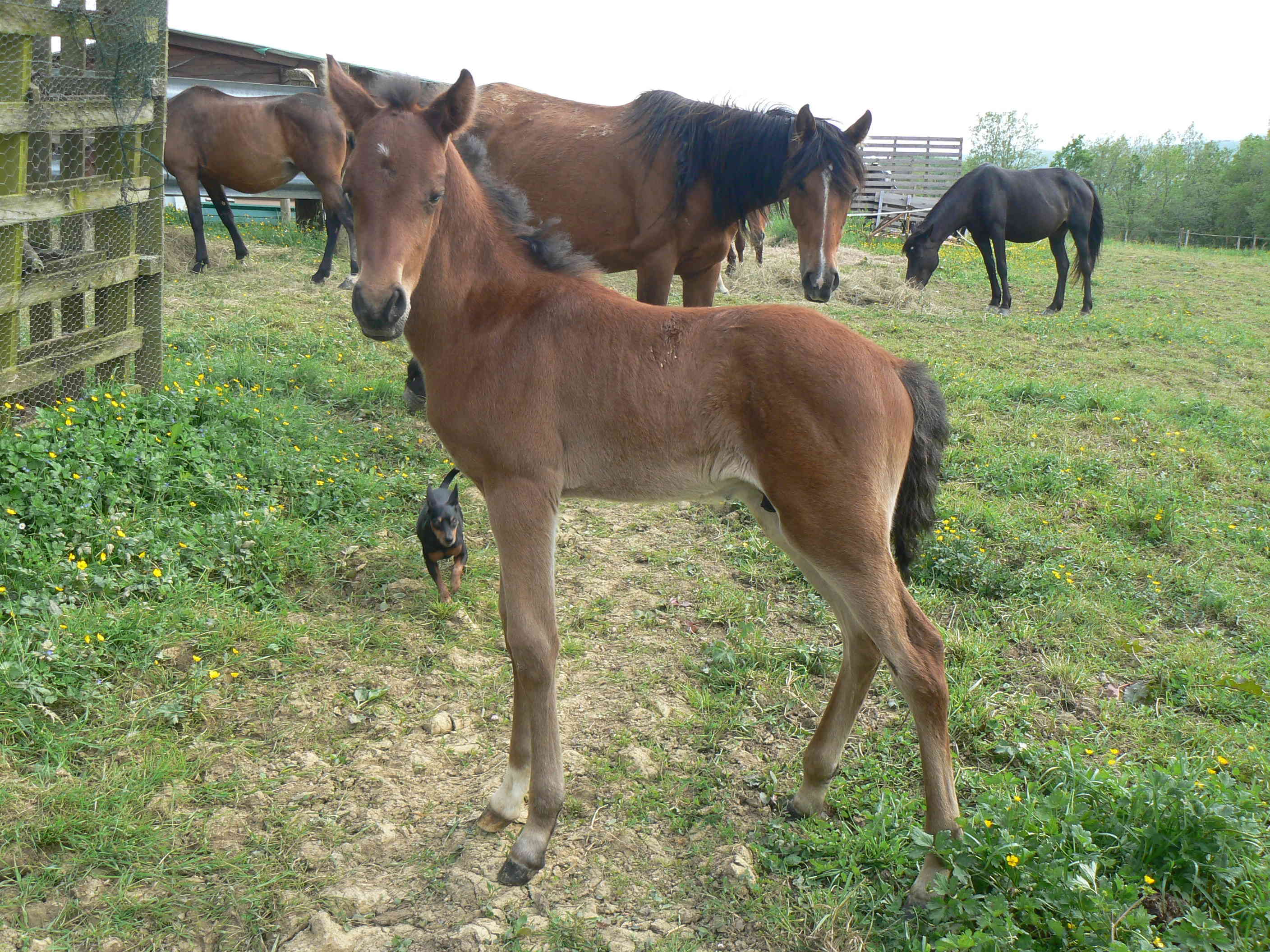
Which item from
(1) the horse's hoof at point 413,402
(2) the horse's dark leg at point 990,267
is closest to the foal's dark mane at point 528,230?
(1) the horse's hoof at point 413,402

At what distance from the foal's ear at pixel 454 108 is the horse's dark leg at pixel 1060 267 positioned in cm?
1277

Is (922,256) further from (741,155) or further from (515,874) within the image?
(515,874)

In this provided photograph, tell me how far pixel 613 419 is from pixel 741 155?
11.1ft

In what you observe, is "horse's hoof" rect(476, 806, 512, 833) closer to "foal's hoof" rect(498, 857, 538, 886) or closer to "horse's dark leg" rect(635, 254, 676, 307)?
"foal's hoof" rect(498, 857, 538, 886)

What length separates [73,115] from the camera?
450 cm

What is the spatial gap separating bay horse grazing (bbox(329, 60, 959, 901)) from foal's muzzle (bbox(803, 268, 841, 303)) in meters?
2.58

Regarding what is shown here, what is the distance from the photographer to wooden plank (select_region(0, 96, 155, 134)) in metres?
4.10

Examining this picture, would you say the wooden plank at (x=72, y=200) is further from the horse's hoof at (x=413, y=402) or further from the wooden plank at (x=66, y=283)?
the horse's hoof at (x=413, y=402)

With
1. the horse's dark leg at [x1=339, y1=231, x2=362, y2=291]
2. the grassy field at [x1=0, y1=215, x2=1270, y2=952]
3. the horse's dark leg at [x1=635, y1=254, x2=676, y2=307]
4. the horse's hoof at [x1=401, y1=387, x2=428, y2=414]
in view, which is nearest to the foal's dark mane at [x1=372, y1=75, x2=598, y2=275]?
the grassy field at [x1=0, y1=215, x2=1270, y2=952]

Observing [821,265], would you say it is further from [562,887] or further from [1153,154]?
[1153,154]

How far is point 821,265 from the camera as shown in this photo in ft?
17.9

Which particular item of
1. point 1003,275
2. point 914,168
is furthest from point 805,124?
point 914,168

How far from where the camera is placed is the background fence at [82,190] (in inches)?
166

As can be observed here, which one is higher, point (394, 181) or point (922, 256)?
point (922, 256)
